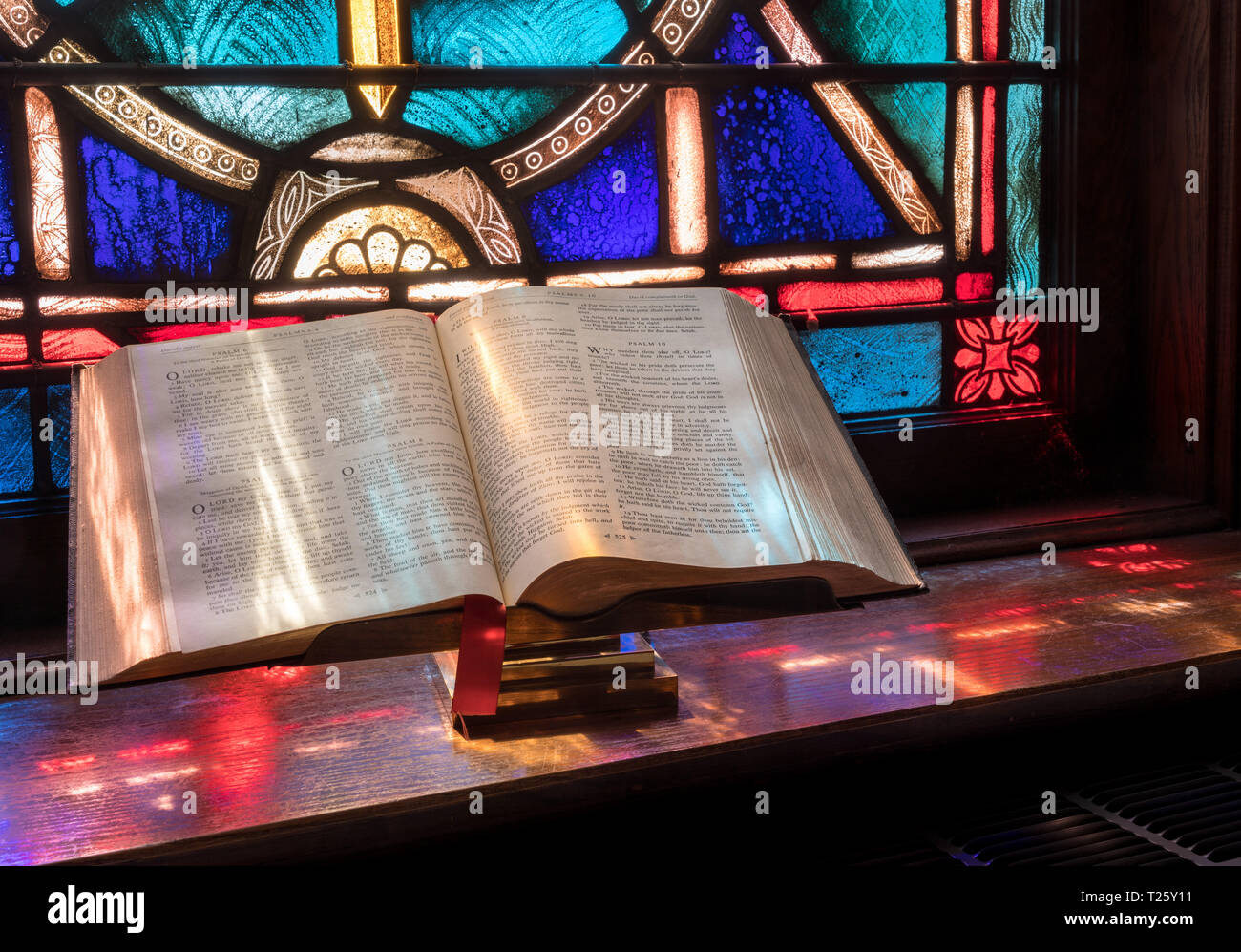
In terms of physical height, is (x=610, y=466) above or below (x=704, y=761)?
above

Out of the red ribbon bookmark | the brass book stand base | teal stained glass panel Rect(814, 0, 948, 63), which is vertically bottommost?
the brass book stand base

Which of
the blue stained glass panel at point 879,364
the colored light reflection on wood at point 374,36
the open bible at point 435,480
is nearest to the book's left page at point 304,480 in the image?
the open bible at point 435,480

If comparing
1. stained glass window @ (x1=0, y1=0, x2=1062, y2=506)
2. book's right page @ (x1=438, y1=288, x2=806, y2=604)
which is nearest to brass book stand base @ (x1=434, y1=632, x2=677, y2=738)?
book's right page @ (x1=438, y1=288, x2=806, y2=604)

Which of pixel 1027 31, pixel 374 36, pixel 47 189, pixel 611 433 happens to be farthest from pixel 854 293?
pixel 47 189

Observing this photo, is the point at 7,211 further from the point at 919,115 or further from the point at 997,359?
the point at 997,359

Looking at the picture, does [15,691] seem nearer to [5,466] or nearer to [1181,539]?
[5,466]

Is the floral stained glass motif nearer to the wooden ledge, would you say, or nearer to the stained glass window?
the stained glass window

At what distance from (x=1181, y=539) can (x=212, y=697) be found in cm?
145

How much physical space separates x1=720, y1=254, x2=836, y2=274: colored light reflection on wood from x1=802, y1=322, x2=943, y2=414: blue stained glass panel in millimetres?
106

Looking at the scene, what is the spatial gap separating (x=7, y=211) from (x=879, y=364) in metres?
1.29

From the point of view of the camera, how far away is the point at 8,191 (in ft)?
4.54

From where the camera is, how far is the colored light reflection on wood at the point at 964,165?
69.9 inches

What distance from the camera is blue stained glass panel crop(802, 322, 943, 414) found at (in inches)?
68.8
